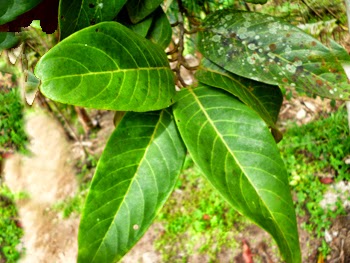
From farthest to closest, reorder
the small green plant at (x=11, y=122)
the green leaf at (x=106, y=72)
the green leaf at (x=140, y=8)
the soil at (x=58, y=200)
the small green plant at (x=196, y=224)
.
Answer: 1. the small green plant at (x=11, y=122)
2. the small green plant at (x=196, y=224)
3. the soil at (x=58, y=200)
4. the green leaf at (x=140, y=8)
5. the green leaf at (x=106, y=72)

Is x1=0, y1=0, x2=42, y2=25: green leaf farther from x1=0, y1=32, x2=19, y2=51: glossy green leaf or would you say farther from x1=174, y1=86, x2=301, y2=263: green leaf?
x1=174, y1=86, x2=301, y2=263: green leaf

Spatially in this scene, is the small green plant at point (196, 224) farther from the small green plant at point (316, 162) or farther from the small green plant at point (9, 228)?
the small green plant at point (9, 228)

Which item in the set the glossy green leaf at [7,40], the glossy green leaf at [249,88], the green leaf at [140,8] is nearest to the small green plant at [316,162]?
the glossy green leaf at [249,88]

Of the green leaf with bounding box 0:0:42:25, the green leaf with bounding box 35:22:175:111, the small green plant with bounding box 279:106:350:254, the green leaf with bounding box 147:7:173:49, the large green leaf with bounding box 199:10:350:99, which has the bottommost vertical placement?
the small green plant with bounding box 279:106:350:254

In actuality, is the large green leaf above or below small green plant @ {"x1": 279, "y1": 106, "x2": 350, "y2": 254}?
above

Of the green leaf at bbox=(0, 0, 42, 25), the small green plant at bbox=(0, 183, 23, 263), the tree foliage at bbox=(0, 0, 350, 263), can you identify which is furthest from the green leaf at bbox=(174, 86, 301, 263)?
the small green plant at bbox=(0, 183, 23, 263)

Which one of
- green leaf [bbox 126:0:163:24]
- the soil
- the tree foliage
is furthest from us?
the soil

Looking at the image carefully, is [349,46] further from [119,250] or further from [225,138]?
[119,250]
